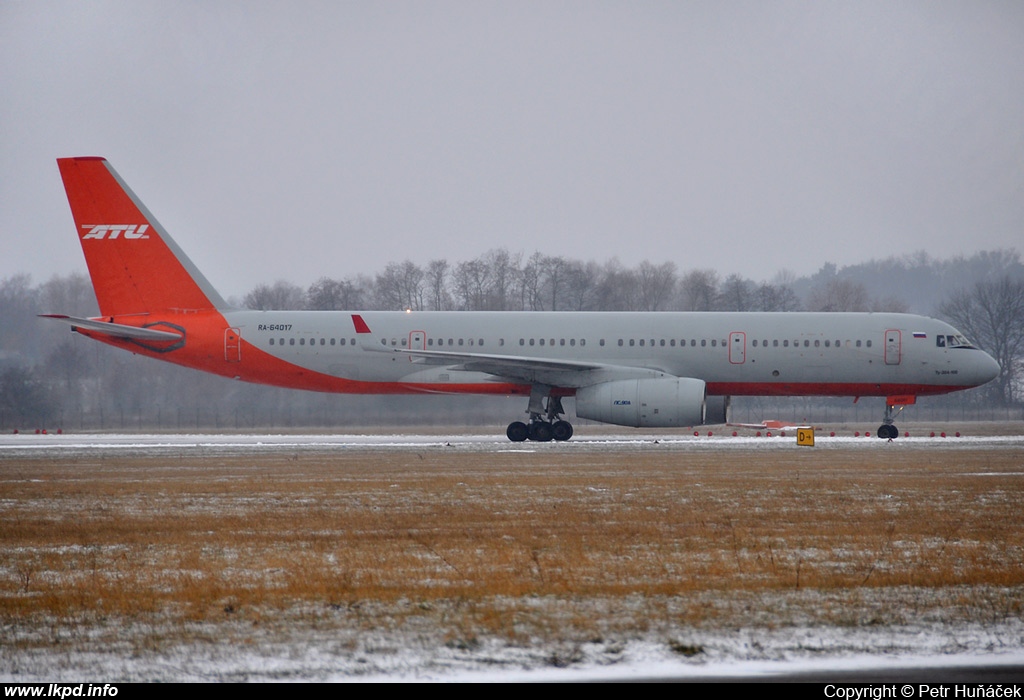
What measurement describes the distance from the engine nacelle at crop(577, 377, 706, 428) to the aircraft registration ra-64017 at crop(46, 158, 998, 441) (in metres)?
0.15

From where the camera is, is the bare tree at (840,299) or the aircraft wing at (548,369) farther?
the bare tree at (840,299)

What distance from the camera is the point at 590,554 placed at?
32.4 ft

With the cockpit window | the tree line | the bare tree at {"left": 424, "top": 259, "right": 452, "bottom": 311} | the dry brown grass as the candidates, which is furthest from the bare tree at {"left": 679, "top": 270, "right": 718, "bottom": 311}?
the dry brown grass

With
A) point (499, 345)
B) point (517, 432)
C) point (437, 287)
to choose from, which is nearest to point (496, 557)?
point (517, 432)

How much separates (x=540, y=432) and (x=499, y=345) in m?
2.89

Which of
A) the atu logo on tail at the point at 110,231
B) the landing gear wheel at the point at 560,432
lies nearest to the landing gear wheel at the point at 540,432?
the landing gear wheel at the point at 560,432

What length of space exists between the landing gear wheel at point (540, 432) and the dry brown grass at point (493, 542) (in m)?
10.5

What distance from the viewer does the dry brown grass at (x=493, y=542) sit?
7.96 metres

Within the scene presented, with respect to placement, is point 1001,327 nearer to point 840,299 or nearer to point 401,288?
point 840,299

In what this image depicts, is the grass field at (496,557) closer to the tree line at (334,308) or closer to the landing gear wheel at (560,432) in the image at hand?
the landing gear wheel at (560,432)

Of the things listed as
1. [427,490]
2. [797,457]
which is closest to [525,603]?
[427,490]

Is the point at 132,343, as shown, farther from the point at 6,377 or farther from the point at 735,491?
the point at 735,491

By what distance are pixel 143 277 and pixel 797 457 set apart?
20.1 m

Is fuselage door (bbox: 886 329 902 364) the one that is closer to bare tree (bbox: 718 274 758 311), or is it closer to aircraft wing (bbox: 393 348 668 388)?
aircraft wing (bbox: 393 348 668 388)
